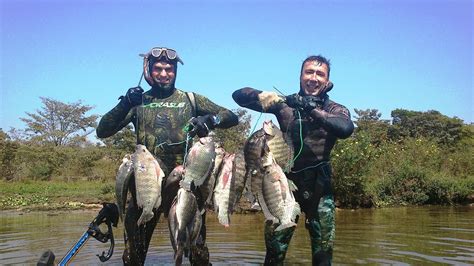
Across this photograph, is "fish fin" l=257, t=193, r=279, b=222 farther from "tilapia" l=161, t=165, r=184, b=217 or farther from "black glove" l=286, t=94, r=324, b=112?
"black glove" l=286, t=94, r=324, b=112

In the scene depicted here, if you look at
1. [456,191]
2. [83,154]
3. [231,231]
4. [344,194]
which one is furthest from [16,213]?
[456,191]

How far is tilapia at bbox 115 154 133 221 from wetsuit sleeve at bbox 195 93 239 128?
135cm

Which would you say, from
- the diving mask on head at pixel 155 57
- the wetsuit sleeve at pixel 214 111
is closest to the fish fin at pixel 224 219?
the wetsuit sleeve at pixel 214 111

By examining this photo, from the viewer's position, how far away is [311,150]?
19.7 ft

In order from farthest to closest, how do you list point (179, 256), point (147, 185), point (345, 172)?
point (345, 172) < point (147, 185) < point (179, 256)

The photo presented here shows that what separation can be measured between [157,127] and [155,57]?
912 millimetres

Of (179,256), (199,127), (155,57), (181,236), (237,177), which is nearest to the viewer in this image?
(179,256)

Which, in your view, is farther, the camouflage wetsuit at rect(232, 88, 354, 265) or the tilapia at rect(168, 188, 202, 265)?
the camouflage wetsuit at rect(232, 88, 354, 265)

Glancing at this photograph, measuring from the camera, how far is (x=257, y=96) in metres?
5.99

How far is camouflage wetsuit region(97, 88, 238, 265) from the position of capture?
19.6 feet

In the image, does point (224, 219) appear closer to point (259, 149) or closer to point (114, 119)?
point (259, 149)

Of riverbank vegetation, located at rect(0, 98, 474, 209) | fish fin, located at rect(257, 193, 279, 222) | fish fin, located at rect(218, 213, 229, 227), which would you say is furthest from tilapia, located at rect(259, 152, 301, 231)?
riverbank vegetation, located at rect(0, 98, 474, 209)

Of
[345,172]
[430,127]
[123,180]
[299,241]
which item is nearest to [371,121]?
[430,127]

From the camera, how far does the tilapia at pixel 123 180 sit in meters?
5.33
